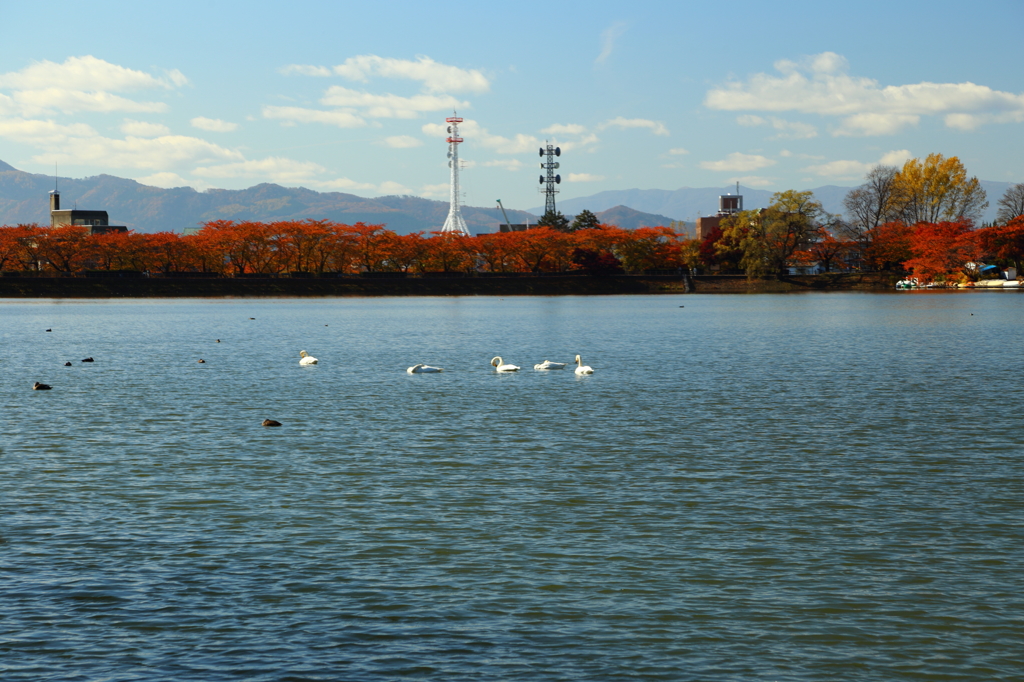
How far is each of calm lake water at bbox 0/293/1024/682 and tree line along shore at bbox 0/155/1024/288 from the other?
122421mm

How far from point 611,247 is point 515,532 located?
159295 millimetres

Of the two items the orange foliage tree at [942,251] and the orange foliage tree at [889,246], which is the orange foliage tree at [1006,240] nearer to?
the orange foliage tree at [942,251]

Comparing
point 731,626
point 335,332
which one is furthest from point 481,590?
point 335,332

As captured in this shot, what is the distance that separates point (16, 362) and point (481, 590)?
133 feet

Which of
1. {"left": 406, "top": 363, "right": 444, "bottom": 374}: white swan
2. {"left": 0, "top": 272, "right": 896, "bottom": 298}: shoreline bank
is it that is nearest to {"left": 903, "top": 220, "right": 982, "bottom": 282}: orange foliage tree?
{"left": 0, "top": 272, "right": 896, "bottom": 298}: shoreline bank

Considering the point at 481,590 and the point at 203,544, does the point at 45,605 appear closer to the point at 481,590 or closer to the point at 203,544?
the point at 203,544

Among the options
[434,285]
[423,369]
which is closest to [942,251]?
[434,285]

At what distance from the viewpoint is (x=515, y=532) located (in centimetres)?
1485

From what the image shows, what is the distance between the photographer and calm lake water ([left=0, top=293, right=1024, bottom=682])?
34.2 feet

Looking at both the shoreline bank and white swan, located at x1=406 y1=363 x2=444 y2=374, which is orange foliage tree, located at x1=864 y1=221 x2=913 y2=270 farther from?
white swan, located at x1=406 y1=363 x2=444 y2=374

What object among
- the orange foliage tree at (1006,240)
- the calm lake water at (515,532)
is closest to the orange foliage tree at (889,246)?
the orange foliage tree at (1006,240)

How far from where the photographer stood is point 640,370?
4053 cm

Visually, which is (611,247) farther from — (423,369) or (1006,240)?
(423,369)

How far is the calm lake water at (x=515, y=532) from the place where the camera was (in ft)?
34.2
